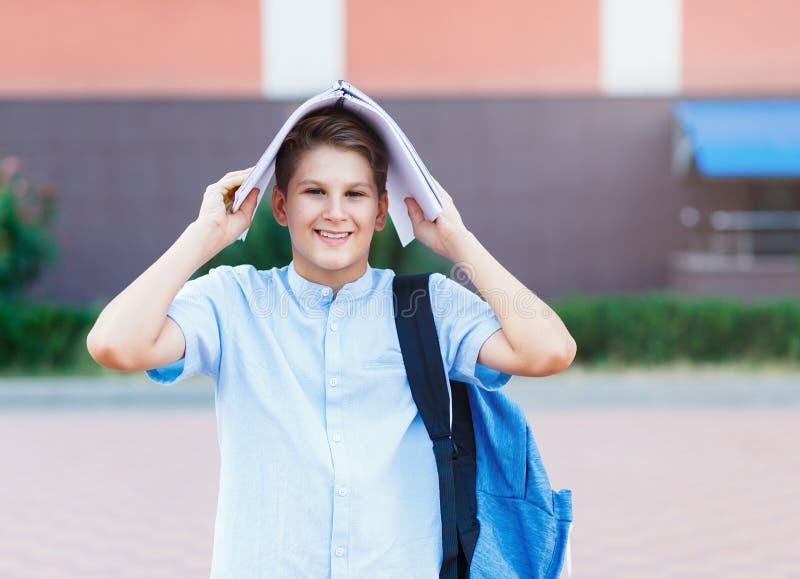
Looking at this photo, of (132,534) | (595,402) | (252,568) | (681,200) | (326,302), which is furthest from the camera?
(681,200)

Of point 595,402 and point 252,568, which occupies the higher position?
point 252,568

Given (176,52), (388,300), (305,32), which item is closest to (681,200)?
(305,32)

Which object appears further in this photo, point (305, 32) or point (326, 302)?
point (305, 32)

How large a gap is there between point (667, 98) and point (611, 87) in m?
0.93

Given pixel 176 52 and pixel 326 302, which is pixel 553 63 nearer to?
pixel 176 52

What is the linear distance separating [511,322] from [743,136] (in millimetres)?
13594

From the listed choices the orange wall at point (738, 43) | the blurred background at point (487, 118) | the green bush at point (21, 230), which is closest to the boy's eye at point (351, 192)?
the green bush at point (21, 230)

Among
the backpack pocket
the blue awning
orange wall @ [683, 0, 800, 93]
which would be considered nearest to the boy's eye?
the backpack pocket

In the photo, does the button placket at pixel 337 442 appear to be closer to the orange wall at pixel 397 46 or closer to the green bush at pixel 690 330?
the green bush at pixel 690 330

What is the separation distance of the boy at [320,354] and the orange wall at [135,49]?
1456 centimetres

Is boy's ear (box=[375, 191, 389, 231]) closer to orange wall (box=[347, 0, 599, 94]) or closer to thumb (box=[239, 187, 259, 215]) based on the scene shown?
thumb (box=[239, 187, 259, 215])

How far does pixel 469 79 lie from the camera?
16.1m

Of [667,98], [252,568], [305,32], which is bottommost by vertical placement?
[252,568]

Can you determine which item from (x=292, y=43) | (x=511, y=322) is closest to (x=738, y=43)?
(x=292, y=43)
